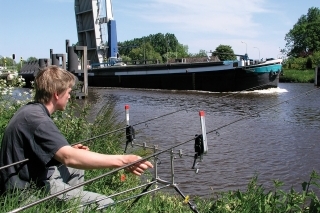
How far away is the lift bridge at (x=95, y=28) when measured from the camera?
4578 cm

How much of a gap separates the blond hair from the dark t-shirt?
88 mm

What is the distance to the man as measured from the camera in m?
2.79

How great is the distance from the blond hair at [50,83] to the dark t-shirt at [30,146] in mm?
88

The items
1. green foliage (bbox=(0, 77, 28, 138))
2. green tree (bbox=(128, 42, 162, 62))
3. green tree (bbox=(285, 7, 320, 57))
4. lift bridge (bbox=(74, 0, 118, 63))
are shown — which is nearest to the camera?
green foliage (bbox=(0, 77, 28, 138))

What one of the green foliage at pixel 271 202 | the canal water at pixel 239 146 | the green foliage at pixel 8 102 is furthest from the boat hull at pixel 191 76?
the green foliage at pixel 271 202

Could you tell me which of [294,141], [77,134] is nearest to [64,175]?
[77,134]

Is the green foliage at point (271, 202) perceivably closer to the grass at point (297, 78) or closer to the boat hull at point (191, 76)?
the boat hull at point (191, 76)

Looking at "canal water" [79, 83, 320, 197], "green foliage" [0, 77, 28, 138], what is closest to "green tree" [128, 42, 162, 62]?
"canal water" [79, 83, 320, 197]

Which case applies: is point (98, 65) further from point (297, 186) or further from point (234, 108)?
point (297, 186)

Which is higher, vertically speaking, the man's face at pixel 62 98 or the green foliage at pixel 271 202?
the man's face at pixel 62 98

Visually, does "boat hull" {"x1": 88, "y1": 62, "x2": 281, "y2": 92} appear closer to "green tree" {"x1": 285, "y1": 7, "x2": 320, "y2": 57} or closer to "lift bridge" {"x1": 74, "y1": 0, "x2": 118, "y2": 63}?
"lift bridge" {"x1": 74, "y1": 0, "x2": 118, "y2": 63}

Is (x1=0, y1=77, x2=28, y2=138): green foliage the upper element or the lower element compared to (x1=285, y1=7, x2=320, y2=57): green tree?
lower

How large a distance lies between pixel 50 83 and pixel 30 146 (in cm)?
45

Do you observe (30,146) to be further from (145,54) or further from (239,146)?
(145,54)
